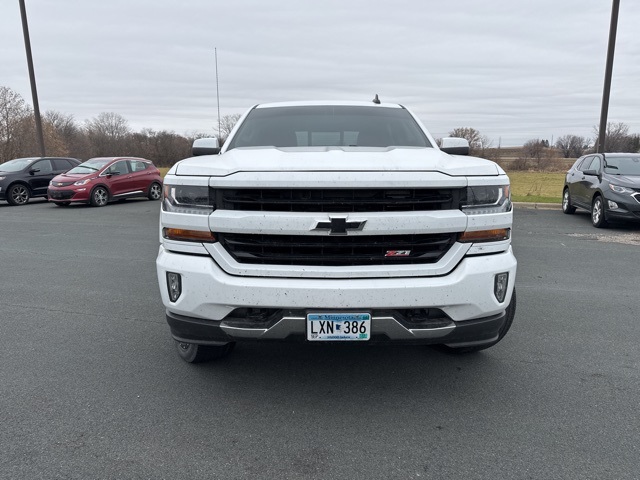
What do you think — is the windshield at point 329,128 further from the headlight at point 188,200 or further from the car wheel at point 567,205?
the car wheel at point 567,205

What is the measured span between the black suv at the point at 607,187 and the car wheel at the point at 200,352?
9020 mm

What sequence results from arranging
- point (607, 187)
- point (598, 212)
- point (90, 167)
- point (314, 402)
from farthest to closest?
point (90, 167), point (598, 212), point (607, 187), point (314, 402)

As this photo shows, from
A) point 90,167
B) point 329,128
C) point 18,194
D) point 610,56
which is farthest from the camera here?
point 18,194

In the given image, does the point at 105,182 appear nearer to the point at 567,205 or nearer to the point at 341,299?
the point at 567,205

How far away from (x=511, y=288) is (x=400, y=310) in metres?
0.74

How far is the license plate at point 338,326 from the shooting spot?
265 cm

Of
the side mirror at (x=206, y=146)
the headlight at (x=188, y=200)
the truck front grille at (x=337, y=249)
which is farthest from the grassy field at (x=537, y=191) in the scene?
the headlight at (x=188, y=200)

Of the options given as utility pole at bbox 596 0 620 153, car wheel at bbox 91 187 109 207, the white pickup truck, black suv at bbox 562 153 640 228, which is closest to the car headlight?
black suv at bbox 562 153 640 228

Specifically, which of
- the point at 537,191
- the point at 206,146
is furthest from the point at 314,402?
the point at 537,191

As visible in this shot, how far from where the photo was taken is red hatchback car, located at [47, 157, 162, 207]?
15023 mm

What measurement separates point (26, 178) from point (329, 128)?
15534mm

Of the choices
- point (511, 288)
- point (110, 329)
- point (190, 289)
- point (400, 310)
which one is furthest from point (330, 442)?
point (110, 329)

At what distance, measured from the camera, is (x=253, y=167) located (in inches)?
110

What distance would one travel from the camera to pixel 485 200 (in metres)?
2.83
